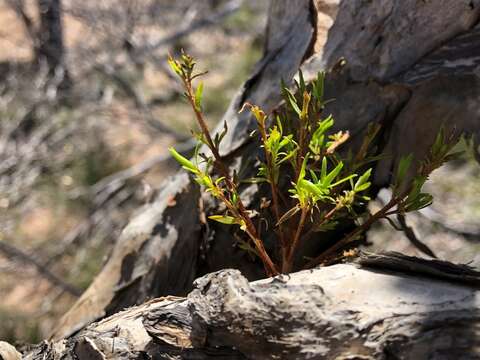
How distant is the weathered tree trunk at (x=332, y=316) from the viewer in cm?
92

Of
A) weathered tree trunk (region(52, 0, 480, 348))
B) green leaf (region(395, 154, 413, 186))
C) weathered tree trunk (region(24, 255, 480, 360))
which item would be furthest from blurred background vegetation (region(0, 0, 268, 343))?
green leaf (region(395, 154, 413, 186))

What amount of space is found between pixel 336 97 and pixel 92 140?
11.6ft

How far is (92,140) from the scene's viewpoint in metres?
4.77

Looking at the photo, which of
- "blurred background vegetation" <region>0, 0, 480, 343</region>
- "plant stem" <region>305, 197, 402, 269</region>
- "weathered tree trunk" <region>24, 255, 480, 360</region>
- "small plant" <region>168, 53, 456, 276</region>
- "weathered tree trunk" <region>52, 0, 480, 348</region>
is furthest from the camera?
"blurred background vegetation" <region>0, 0, 480, 343</region>

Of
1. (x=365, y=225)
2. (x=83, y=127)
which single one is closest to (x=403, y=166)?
(x=365, y=225)

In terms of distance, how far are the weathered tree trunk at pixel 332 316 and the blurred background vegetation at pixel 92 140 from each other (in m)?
2.16

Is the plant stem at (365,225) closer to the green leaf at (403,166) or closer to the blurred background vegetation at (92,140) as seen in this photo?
the green leaf at (403,166)

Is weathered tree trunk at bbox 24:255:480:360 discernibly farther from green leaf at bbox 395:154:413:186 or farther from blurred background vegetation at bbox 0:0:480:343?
blurred background vegetation at bbox 0:0:480:343

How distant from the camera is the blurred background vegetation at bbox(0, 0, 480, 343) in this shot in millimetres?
3724

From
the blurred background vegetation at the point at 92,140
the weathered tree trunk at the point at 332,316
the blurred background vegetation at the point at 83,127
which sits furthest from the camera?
the blurred background vegetation at the point at 83,127

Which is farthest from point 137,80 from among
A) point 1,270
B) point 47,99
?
point 1,270

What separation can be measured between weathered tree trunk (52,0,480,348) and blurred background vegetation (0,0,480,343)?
1609 millimetres

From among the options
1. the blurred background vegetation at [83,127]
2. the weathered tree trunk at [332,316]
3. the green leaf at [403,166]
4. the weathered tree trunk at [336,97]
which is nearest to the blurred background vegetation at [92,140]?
the blurred background vegetation at [83,127]

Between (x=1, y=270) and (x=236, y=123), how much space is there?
266 centimetres
